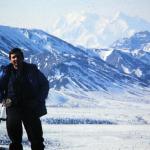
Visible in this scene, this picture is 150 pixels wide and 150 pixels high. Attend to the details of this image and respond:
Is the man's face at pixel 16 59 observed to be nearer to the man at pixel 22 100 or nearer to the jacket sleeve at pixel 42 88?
the man at pixel 22 100

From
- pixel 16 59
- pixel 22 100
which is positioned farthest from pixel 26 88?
pixel 16 59

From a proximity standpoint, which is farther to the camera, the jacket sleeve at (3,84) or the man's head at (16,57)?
the jacket sleeve at (3,84)

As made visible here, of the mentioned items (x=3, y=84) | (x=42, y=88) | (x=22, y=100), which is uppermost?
(x=3, y=84)

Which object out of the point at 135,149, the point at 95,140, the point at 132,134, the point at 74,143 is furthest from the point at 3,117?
the point at 132,134

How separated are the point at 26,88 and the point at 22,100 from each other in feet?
0.97

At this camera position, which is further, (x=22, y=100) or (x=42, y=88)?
(x=42, y=88)

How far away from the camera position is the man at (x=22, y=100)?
11.7 meters

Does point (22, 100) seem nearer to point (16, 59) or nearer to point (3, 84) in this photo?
point (3, 84)

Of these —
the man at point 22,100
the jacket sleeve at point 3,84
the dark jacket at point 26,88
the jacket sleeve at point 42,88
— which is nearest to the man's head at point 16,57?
the man at point 22,100

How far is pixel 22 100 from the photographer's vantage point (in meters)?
11.7

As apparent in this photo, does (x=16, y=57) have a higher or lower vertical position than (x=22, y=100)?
higher

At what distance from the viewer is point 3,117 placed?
12.2 m

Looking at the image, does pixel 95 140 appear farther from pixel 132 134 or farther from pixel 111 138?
pixel 132 134

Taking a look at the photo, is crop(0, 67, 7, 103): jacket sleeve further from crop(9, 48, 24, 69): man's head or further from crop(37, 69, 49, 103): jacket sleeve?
crop(37, 69, 49, 103): jacket sleeve
